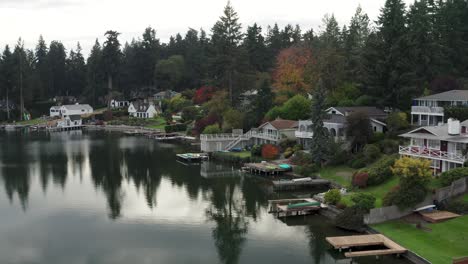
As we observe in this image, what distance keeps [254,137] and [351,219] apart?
4055cm

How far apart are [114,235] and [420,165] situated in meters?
25.6

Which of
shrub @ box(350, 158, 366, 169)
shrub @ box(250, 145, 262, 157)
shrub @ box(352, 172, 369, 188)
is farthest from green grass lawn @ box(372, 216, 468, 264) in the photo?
shrub @ box(250, 145, 262, 157)

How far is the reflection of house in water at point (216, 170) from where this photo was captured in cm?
6344

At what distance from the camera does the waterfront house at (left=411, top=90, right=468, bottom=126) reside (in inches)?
2416

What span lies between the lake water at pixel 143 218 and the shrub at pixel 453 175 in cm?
1057

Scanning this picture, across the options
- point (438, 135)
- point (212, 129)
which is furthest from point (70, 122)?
point (438, 135)

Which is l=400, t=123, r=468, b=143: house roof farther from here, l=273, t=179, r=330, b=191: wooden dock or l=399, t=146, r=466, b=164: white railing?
l=273, t=179, r=330, b=191: wooden dock

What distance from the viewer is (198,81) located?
148 m

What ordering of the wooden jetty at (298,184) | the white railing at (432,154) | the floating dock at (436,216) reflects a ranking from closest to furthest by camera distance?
the floating dock at (436,216) < the white railing at (432,154) < the wooden jetty at (298,184)

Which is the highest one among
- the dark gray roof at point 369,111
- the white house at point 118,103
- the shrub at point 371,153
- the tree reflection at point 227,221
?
the white house at point 118,103

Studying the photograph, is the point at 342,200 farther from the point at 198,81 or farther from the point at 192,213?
the point at 198,81

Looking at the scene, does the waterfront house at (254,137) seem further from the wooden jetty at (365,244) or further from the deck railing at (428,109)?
the wooden jetty at (365,244)

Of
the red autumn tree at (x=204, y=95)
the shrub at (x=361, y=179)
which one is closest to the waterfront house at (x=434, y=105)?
the shrub at (x=361, y=179)

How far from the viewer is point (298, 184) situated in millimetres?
54281
